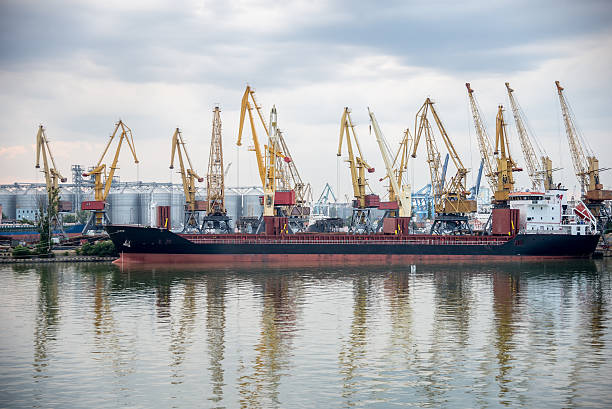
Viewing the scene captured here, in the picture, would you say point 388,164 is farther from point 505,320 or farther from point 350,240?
point 505,320

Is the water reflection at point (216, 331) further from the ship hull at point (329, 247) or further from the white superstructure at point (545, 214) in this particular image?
the white superstructure at point (545, 214)

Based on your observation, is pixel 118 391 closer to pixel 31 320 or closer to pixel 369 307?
pixel 31 320

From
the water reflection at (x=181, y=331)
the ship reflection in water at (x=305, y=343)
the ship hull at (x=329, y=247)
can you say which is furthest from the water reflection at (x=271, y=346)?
the ship hull at (x=329, y=247)

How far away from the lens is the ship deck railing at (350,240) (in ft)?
267

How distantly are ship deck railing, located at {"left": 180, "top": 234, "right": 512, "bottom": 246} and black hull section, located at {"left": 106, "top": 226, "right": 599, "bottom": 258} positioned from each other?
181 mm

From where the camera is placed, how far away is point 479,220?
562ft

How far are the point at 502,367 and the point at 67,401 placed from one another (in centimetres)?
1771

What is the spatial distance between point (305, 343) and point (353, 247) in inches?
1963

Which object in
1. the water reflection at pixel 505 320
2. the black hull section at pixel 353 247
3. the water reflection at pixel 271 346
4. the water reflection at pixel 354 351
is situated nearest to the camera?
the water reflection at pixel 271 346

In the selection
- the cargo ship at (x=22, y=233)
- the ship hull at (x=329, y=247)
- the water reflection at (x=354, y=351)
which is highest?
the cargo ship at (x=22, y=233)

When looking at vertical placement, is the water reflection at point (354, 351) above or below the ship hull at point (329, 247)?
below

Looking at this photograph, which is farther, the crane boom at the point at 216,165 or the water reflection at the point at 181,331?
the crane boom at the point at 216,165

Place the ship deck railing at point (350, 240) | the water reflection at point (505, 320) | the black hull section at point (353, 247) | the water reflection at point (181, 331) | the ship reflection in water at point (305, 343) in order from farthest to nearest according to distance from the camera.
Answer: the ship deck railing at point (350, 240) → the black hull section at point (353, 247) → the water reflection at point (181, 331) → the water reflection at point (505, 320) → the ship reflection in water at point (305, 343)

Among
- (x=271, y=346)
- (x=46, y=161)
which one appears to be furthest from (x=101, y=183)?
(x=271, y=346)
